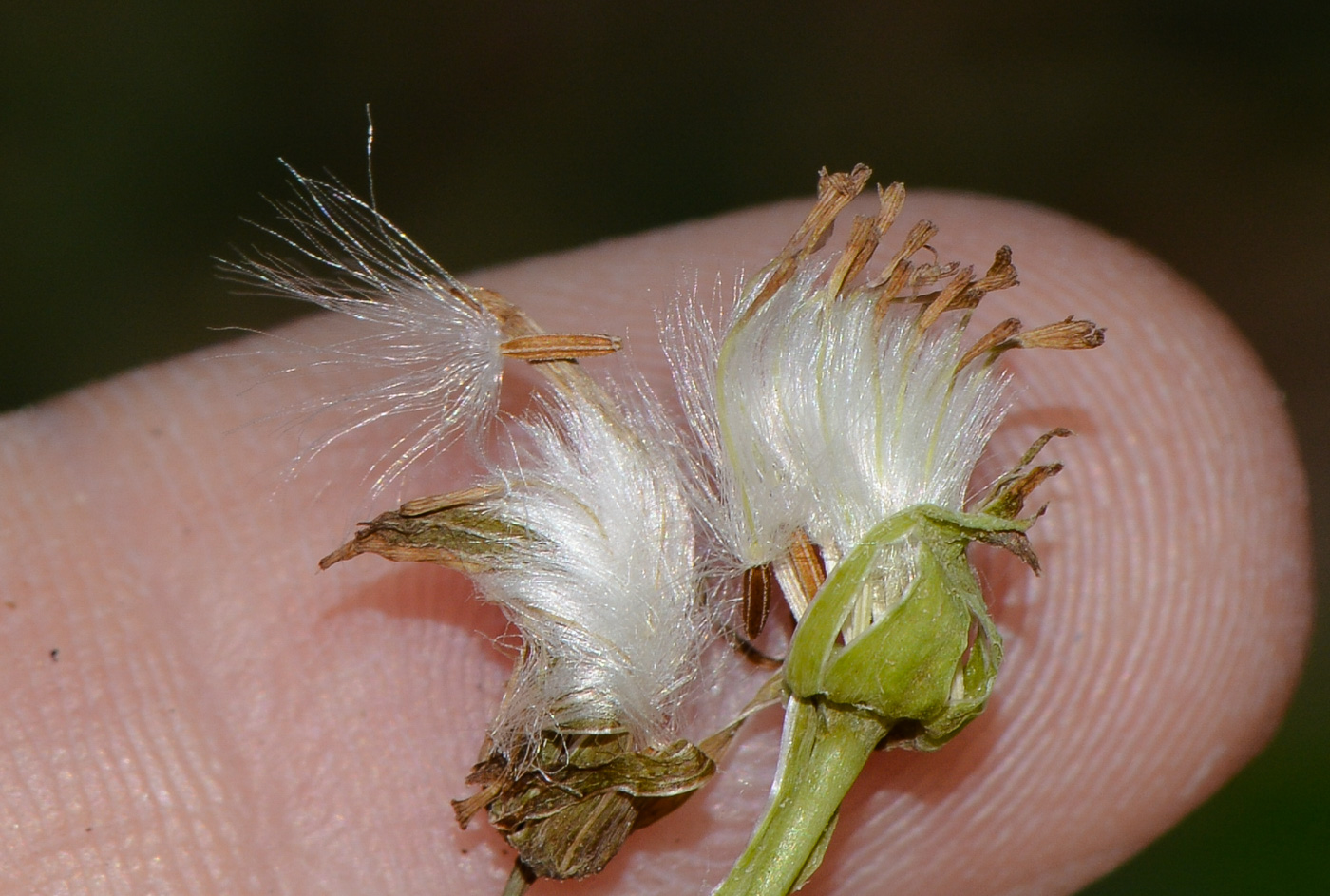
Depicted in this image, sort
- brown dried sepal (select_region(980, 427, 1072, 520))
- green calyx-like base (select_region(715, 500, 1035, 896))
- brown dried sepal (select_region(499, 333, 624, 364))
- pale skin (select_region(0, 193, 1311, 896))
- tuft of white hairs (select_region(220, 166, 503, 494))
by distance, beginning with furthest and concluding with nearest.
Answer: pale skin (select_region(0, 193, 1311, 896)), tuft of white hairs (select_region(220, 166, 503, 494)), brown dried sepal (select_region(499, 333, 624, 364)), brown dried sepal (select_region(980, 427, 1072, 520)), green calyx-like base (select_region(715, 500, 1035, 896))

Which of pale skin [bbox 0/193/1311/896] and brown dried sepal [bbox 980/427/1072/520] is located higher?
brown dried sepal [bbox 980/427/1072/520]

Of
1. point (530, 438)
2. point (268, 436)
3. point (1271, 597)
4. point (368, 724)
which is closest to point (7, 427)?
point (268, 436)

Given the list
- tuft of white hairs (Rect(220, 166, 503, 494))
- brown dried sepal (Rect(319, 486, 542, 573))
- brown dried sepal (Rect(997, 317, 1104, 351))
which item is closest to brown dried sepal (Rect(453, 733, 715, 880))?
brown dried sepal (Rect(319, 486, 542, 573))

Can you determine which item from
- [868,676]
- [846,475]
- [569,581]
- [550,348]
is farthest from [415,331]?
[868,676]

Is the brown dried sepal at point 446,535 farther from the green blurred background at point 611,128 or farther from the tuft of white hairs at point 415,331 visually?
the green blurred background at point 611,128

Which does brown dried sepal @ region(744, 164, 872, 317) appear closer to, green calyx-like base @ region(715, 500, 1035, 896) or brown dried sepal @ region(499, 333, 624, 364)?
brown dried sepal @ region(499, 333, 624, 364)

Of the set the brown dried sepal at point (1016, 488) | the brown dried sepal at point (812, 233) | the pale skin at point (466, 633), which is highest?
the brown dried sepal at point (812, 233)

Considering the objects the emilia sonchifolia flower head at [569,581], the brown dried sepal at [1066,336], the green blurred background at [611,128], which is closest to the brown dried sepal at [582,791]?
the emilia sonchifolia flower head at [569,581]
